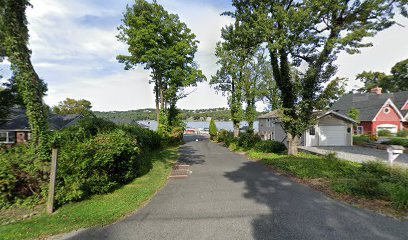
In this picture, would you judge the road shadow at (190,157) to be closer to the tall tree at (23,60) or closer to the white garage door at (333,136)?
the tall tree at (23,60)

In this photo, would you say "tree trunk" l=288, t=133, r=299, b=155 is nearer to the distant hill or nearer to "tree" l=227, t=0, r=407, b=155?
"tree" l=227, t=0, r=407, b=155

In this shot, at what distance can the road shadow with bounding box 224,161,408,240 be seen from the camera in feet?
14.2

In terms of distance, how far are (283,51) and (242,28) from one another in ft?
9.83

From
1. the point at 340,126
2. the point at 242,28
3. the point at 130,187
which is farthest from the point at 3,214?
the point at 340,126

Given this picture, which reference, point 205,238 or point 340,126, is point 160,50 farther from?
point 205,238

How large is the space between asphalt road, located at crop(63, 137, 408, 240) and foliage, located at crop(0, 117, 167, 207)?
76.1 inches

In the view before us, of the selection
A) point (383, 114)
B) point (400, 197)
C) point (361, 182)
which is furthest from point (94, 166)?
point (383, 114)

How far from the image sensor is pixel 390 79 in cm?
5000

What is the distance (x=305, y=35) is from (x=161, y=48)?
1797 centimetres

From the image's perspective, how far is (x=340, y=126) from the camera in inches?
852

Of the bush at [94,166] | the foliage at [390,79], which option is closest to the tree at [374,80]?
the foliage at [390,79]

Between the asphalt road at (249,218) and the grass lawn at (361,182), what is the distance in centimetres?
64

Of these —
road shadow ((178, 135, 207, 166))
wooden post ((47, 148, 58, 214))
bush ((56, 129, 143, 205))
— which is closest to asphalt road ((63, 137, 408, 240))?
wooden post ((47, 148, 58, 214))

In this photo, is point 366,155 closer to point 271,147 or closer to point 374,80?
point 271,147
